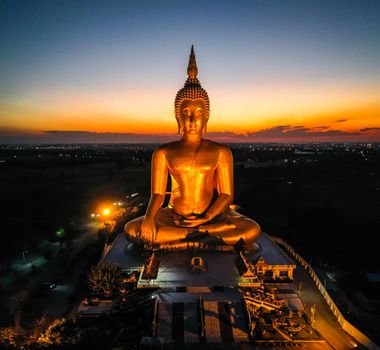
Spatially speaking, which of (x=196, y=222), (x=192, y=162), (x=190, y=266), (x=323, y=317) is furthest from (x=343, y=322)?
(x=192, y=162)

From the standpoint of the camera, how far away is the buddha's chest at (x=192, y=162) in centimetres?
A: 1151

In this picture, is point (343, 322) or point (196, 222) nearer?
point (343, 322)

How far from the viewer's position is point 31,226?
1883 centimetres

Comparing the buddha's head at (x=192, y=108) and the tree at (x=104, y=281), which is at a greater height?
the buddha's head at (x=192, y=108)

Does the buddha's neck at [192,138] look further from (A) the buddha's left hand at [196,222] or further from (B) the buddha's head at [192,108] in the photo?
(A) the buddha's left hand at [196,222]

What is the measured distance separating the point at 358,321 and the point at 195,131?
8.45 metres

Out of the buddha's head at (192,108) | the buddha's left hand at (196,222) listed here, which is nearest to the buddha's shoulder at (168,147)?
the buddha's head at (192,108)

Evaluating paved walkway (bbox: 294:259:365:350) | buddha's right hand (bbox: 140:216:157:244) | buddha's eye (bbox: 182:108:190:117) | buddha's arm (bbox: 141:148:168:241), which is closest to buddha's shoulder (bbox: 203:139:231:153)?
buddha's eye (bbox: 182:108:190:117)

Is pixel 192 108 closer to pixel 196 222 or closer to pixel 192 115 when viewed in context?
pixel 192 115

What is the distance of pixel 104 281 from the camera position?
30.0 feet

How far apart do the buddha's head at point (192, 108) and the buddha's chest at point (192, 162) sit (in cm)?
97

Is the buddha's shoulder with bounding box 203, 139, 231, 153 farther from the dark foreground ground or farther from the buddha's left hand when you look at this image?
the dark foreground ground

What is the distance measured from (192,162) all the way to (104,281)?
527cm

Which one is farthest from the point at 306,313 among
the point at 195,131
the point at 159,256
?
the point at 195,131
